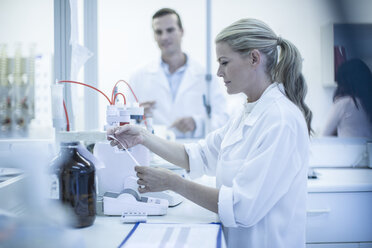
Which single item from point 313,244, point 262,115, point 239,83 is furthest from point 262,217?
point 313,244

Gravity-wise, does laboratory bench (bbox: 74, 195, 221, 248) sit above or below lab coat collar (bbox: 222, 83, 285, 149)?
below

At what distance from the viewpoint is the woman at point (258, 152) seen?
91 centimetres

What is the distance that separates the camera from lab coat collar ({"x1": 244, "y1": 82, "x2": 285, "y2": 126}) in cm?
103

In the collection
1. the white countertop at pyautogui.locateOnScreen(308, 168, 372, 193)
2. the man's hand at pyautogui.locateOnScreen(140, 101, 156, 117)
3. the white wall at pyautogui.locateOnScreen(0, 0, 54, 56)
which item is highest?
the white wall at pyautogui.locateOnScreen(0, 0, 54, 56)

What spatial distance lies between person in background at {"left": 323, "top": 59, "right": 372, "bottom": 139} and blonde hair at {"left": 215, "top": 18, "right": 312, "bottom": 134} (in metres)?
1.18

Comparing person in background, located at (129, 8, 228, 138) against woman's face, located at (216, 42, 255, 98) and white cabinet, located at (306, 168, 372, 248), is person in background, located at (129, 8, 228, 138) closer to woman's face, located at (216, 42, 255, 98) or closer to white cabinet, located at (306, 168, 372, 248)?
white cabinet, located at (306, 168, 372, 248)

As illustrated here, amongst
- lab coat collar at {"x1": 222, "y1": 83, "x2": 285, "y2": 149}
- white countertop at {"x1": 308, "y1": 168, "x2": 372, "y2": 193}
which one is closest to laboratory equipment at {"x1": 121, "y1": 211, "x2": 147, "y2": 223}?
lab coat collar at {"x1": 222, "y1": 83, "x2": 285, "y2": 149}

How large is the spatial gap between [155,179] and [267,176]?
1.09ft

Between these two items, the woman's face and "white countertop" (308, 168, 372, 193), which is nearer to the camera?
the woman's face

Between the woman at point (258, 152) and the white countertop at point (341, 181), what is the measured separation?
0.67 meters

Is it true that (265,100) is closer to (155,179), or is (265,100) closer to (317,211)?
(155,179)

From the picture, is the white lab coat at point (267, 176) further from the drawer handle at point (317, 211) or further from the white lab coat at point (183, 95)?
the white lab coat at point (183, 95)

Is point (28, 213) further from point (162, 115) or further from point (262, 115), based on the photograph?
point (162, 115)

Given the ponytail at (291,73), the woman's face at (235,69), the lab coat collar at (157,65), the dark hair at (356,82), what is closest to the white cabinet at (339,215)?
the dark hair at (356,82)
